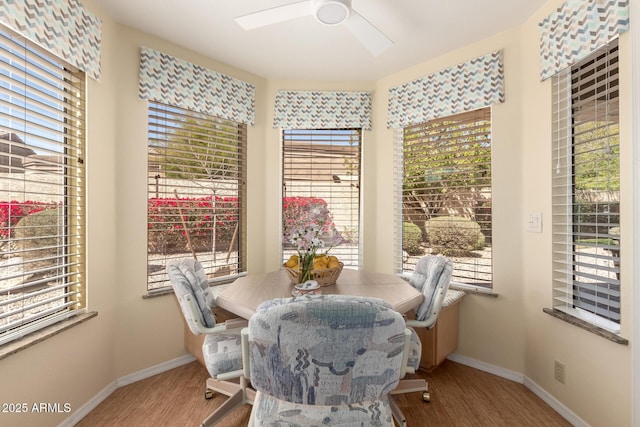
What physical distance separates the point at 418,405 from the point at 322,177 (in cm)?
199

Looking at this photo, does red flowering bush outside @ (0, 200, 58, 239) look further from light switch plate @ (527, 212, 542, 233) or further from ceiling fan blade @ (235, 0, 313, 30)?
light switch plate @ (527, 212, 542, 233)

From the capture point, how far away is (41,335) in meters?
1.67

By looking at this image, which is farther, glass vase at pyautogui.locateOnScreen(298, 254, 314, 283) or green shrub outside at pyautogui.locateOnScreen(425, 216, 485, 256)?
green shrub outside at pyautogui.locateOnScreen(425, 216, 485, 256)

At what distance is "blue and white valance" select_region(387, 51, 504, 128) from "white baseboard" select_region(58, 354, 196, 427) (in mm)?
2608

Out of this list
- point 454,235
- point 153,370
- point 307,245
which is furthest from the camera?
point 454,235

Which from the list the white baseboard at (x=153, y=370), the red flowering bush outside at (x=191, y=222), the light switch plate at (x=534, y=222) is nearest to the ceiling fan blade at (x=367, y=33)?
the light switch plate at (x=534, y=222)

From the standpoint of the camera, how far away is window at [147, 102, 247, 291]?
2.50 meters

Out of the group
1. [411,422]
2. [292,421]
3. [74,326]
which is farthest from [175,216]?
[411,422]

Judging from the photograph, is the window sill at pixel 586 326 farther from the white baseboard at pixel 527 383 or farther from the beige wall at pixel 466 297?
the white baseboard at pixel 527 383

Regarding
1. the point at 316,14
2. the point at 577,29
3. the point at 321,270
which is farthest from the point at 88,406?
the point at 577,29

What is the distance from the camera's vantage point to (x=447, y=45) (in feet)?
8.30

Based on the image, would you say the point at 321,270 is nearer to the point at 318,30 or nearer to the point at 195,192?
the point at 195,192

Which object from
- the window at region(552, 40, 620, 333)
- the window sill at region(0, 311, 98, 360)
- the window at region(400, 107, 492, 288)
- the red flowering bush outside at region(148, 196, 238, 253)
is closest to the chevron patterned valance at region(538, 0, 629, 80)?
the window at region(552, 40, 620, 333)

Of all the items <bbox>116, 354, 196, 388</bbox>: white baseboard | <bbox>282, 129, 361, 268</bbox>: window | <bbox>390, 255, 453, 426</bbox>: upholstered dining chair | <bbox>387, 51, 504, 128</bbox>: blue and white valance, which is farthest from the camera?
<bbox>282, 129, 361, 268</bbox>: window
